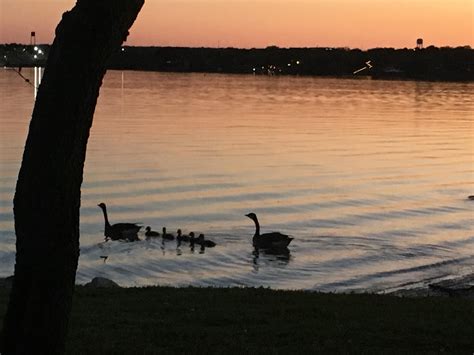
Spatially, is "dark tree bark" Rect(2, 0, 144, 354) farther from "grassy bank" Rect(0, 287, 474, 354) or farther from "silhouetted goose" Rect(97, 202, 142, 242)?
"silhouetted goose" Rect(97, 202, 142, 242)

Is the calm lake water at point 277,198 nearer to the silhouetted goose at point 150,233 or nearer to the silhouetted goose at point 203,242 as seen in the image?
the silhouetted goose at point 203,242

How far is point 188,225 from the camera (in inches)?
1125

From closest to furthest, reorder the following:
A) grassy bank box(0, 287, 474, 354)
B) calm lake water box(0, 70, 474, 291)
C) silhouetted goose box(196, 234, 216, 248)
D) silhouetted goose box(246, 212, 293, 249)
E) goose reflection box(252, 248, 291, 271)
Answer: grassy bank box(0, 287, 474, 354), calm lake water box(0, 70, 474, 291), goose reflection box(252, 248, 291, 271), silhouetted goose box(246, 212, 293, 249), silhouetted goose box(196, 234, 216, 248)

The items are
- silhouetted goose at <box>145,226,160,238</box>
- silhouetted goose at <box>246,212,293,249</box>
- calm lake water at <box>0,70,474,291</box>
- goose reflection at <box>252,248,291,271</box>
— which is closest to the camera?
calm lake water at <box>0,70,474,291</box>

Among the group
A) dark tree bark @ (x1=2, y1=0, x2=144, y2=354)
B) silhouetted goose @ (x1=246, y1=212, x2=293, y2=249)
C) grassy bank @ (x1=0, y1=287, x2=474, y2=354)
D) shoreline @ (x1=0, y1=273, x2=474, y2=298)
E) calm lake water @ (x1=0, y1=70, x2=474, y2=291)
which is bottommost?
calm lake water @ (x1=0, y1=70, x2=474, y2=291)

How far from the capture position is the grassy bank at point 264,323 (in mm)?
9289

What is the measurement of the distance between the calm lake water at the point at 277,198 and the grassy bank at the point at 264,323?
6.95m

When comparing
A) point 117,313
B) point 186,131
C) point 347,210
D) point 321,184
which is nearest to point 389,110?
point 186,131

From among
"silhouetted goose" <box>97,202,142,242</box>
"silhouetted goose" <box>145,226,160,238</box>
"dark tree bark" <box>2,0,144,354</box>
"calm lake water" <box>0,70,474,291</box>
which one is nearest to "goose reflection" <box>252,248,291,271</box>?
"calm lake water" <box>0,70,474,291</box>

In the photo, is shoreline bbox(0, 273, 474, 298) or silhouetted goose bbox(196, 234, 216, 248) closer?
shoreline bbox(0, 273, 474, 298)

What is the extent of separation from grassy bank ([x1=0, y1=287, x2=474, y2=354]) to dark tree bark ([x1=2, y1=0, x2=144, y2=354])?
8.48 ft

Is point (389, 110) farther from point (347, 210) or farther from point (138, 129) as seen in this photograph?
point (347, 210)

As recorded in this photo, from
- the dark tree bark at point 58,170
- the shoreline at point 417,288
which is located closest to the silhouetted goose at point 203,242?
the shoreline at point 417,288

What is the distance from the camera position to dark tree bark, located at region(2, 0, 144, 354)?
243 inches
